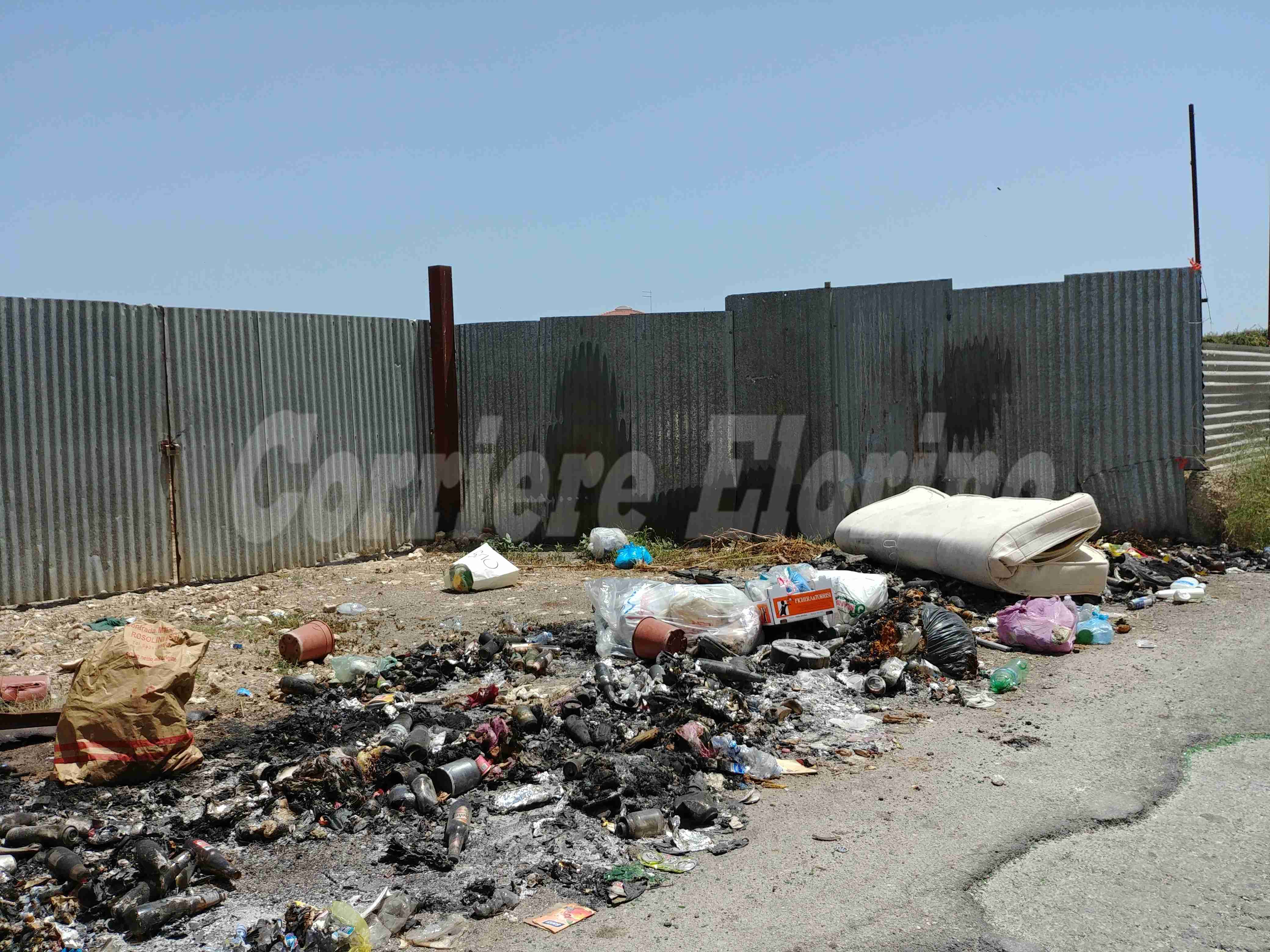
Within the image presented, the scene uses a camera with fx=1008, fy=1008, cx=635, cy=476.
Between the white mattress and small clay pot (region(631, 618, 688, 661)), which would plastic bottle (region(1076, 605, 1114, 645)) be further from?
small clay pot (region(631, 618, 688, 661))

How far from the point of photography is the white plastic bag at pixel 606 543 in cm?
1016

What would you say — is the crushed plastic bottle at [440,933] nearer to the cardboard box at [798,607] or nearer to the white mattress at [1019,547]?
the cardboard box at [798,607]

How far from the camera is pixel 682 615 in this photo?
6.12 meters

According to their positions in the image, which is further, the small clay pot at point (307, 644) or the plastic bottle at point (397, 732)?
the small clay pot at point (307, 644)

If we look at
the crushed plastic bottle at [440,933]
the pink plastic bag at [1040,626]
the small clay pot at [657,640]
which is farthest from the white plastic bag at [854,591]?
the crushed plastic bottle at [440,933]

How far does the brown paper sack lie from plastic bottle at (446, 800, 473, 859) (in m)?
1.34

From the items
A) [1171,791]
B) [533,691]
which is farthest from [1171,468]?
[533,691]

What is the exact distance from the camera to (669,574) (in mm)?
9047

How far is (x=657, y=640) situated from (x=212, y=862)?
290cm

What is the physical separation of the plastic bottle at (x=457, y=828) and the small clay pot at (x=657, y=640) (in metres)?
2.06

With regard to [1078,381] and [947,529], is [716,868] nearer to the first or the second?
[947,529]

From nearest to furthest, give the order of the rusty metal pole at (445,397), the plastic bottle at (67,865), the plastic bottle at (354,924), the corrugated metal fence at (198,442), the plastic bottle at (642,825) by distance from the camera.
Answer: the plastic bottle at (354,924) → the plastic bottle at (67,865) → the plastic bottle at (642,825) → the corrugated metal fence at (198,442) → the rusty metal pole at (445,397)

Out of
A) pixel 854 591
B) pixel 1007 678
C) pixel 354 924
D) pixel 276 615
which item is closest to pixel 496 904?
pixel 354 924

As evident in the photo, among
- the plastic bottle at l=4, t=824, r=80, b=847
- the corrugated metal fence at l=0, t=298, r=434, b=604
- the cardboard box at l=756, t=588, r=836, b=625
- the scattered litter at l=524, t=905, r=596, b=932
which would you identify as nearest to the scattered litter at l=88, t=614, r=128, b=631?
the corrugated metal fence at l=0, t=298, r=434, b=604
